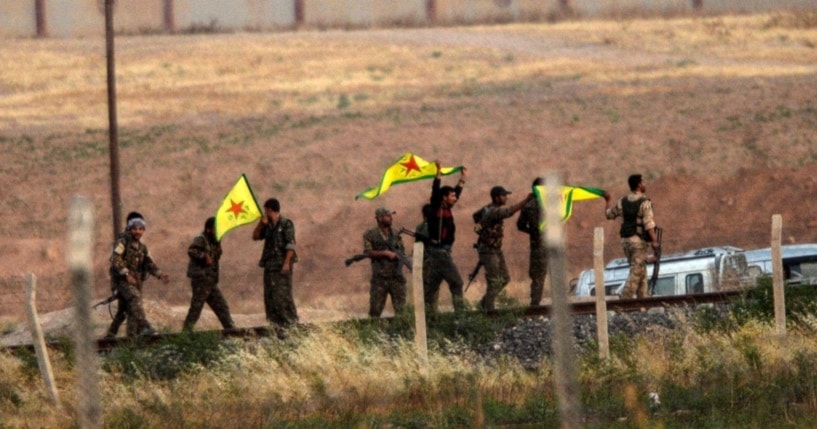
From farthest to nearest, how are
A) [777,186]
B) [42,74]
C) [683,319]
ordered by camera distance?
1. [42,74]
2. [777,186]
3. [683,319]

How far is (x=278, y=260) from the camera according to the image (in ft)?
55.3

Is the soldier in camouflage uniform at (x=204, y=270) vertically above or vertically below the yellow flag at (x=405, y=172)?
below

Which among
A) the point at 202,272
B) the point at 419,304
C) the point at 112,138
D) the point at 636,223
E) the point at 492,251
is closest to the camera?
the point at 419,304

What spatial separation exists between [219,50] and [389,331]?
176 ft

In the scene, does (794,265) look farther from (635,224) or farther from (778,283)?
(778,283)

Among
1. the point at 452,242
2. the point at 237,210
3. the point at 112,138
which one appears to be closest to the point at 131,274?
the point at 237,210

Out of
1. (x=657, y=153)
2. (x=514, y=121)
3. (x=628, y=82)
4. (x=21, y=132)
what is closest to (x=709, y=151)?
(x=657, y=153)

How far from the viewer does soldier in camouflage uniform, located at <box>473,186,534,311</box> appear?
17.0 metres

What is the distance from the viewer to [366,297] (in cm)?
2903

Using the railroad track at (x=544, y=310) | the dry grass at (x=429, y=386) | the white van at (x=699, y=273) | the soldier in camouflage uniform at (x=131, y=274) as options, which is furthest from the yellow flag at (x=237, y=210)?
the white van at (x=699, y=273)

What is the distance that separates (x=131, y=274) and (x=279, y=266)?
64.2 inches

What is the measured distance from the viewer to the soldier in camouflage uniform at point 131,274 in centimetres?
1667

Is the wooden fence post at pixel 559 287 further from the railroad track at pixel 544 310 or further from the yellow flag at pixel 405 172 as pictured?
the yellow flag at pixel 405 172

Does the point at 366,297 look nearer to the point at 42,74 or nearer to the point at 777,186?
the point at 777,186
